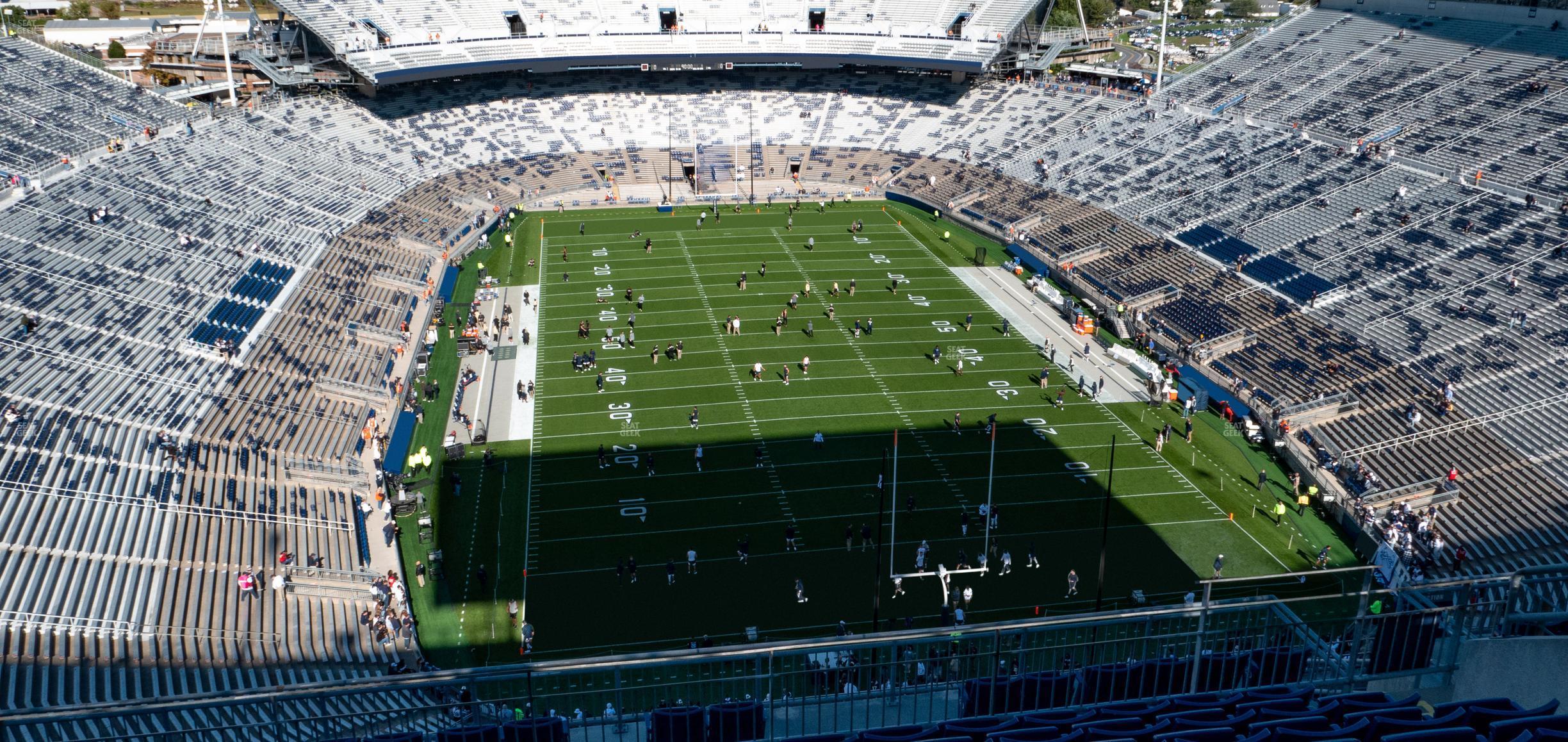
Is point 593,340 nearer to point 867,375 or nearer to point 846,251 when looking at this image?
point 867,375

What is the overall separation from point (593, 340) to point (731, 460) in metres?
10.5

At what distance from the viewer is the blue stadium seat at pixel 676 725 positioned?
10.8 meters

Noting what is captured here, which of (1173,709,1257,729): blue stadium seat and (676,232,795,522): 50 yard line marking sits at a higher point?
(1173,709,1257,729): blue stadium seat

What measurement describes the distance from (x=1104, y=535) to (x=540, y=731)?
13.8 meters

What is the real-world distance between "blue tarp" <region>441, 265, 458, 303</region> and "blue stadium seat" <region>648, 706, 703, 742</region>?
32.8m

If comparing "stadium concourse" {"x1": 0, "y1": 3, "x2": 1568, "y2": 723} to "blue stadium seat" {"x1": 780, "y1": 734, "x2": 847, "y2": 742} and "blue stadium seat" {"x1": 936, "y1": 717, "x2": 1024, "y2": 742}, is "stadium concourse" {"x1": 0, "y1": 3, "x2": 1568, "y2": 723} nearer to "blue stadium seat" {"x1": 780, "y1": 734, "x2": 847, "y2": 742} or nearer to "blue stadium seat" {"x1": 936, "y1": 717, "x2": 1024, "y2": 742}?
"blue stadium seat" {"x1": 780, "y1": 734, "x2": 847, "y2": 742}

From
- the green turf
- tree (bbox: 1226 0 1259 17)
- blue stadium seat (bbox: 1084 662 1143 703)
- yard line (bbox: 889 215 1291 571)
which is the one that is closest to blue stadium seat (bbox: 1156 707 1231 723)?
blue stadium seat (bbox: 1084 662 1143 703)

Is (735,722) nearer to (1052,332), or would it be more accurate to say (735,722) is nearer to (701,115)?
(1052,332)

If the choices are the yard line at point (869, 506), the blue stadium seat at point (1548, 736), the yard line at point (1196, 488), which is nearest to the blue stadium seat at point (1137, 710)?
the blue stadium seat at point (1548, 736)

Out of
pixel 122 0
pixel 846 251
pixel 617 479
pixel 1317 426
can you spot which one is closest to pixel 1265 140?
pixel 846 251

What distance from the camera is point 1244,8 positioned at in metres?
122

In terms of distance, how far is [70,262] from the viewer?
33438 mm

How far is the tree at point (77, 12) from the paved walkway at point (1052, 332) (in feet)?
242

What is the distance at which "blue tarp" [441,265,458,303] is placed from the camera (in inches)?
1670
